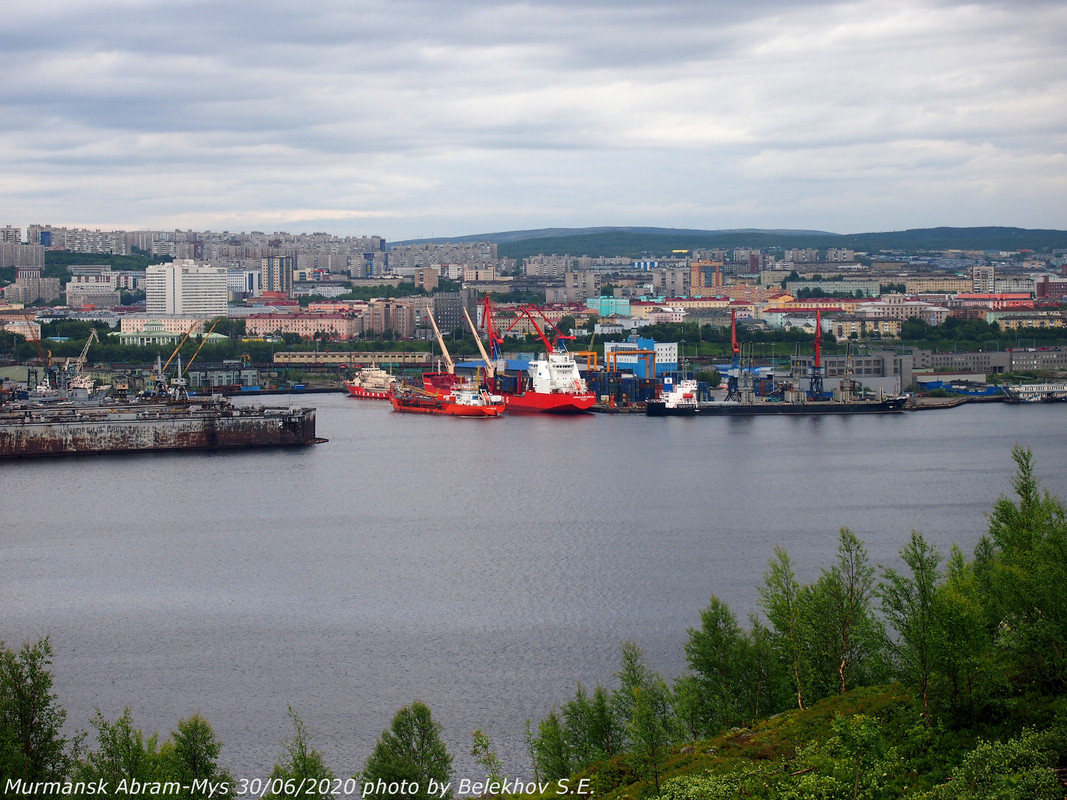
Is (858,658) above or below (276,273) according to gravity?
below

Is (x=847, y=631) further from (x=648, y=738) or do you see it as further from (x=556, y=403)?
(x=556, y=403)

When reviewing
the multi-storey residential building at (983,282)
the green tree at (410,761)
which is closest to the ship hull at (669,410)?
the green tree at (410,761)

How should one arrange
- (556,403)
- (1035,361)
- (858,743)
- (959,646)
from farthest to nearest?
1. (1035,361)
2. (556,403)
3. (959,646)
4. (858,743)

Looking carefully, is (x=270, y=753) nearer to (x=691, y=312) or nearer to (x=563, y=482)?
(x=563, y=482)

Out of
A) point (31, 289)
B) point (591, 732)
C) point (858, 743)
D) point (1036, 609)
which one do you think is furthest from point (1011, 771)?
point (31, 289)

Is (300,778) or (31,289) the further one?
(31,289)

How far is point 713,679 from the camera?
5.81 metres

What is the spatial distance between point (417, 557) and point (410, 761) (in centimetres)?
478

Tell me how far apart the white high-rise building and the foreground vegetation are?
37024 millimetres

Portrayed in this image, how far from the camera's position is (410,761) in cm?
500

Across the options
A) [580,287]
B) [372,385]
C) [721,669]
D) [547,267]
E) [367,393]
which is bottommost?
[367,393]

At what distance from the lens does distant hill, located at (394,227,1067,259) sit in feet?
263

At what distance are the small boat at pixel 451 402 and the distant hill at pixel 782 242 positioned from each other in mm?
55788

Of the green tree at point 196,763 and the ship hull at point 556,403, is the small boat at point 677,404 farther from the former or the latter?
the green tree at point 196,763
